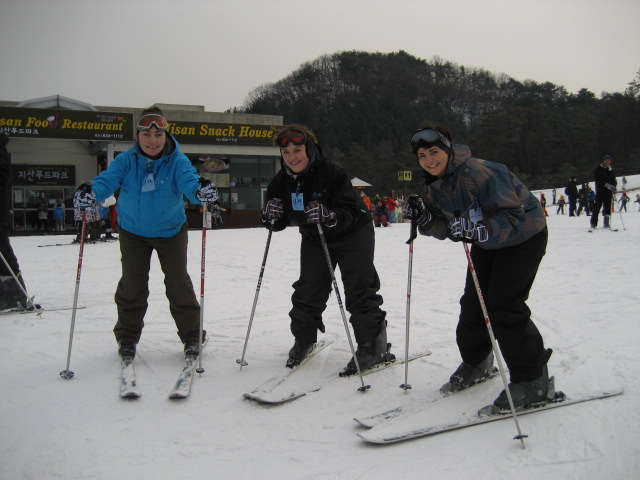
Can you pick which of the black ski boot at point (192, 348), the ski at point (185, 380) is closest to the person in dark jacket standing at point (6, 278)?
the black ski boot at point (192, 348)

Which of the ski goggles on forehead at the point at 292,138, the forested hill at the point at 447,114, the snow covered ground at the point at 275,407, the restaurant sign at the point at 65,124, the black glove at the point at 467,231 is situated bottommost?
the snow covered ground at the point at 275,407

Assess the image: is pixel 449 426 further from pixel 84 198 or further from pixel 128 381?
pixel 84 198

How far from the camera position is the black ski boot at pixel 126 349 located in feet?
12.9

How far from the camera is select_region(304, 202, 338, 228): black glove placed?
3.52 m

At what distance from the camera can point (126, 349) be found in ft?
13.0

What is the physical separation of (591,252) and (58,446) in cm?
934

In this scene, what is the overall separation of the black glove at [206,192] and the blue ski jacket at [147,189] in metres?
0.06

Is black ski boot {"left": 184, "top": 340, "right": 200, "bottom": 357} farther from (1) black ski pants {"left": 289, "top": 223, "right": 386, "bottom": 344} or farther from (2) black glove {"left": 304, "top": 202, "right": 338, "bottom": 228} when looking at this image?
(2) black glove {"left": 304, "top": 202, "right": 338, "bottom": 228}

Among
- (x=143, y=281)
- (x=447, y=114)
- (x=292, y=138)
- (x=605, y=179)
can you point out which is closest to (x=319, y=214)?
(x=292, y=138)

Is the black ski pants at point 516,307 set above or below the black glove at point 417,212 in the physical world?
below

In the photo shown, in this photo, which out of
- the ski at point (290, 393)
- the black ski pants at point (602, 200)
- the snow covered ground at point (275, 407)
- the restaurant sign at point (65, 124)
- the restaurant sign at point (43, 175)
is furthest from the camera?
the restaurant sign at point (43, 175)

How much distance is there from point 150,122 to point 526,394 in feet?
9.93

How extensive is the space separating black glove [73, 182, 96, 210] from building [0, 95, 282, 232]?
63.0 feet

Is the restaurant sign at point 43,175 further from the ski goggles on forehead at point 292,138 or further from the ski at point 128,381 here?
the ski goggles on forehead at point 292,138
